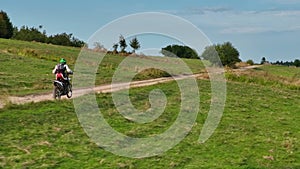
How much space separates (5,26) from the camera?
71938 millimetres

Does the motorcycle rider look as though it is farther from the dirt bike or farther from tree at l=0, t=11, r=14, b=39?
tree at l=0, t=11, r=14, b=39

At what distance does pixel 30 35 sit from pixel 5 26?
6.66 metres

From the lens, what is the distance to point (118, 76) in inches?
1188

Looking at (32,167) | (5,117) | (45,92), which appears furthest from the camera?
(45,92)

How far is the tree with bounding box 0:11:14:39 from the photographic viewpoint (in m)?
71.4

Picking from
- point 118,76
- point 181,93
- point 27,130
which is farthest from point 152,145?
point 118,76

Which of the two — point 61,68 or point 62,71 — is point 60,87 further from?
point 61,68

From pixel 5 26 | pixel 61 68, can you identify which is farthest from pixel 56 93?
pixel 5 26

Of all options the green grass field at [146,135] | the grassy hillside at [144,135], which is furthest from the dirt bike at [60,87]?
the grassy hillside at [144,135]

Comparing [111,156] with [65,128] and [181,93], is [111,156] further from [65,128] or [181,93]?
[181,93]

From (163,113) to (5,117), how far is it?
6.17 meters

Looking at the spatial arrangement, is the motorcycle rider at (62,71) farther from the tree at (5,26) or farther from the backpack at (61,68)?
the tree at (5,26)

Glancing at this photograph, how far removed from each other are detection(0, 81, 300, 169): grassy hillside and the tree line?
188 feet

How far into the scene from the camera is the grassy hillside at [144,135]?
1091 centimetres
